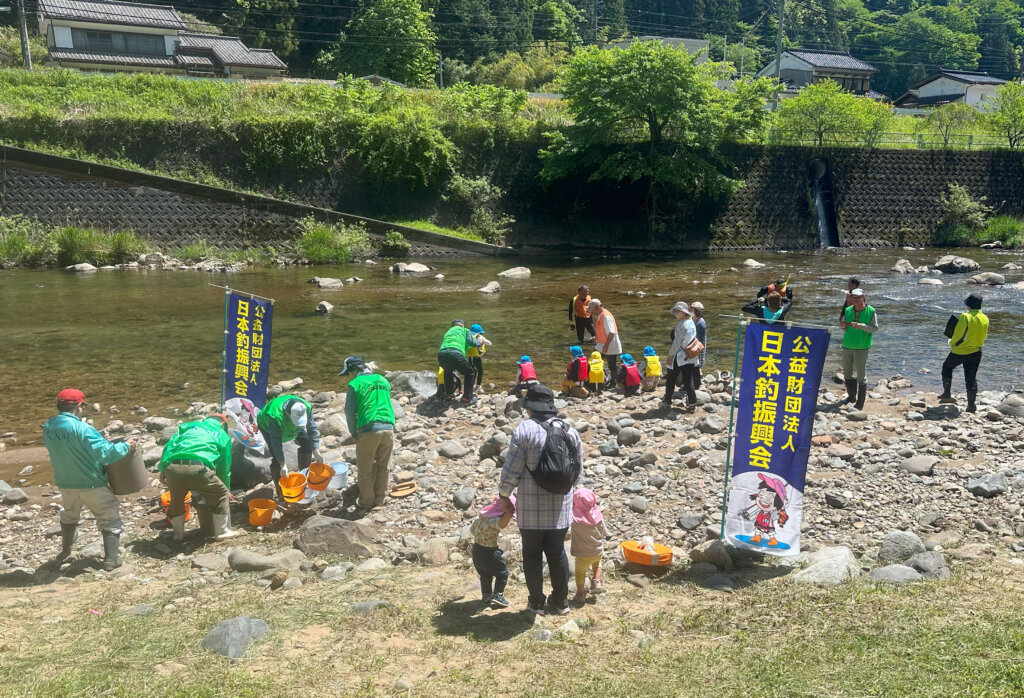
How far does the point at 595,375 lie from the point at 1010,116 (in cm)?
3866

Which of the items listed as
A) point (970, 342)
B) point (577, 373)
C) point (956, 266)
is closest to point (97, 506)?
point (577, 373)

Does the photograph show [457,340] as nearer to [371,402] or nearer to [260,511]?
[371,402]

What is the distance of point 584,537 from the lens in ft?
22.1

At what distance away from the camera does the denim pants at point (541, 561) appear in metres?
6.46

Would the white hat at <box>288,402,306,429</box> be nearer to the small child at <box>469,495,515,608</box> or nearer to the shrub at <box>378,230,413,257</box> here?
the small child at <box>469,495,515,608</box>

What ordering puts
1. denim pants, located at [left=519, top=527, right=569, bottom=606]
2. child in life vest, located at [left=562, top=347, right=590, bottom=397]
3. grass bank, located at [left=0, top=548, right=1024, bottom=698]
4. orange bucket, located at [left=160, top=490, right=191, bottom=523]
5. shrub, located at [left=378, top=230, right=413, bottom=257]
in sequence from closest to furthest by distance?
grass bank, located at [left=0, top=548, right=1024, bottom=698], denim pants, located at [left=519, top=527, right=569, bottom=606], orange bucket, located at [left=160, top=490, right=191, bottom=523], child in life vest, located at [left=562, top=347, right=590, bottom=397], shrub, located at [left=378, top=230, right=413, bottom=257]

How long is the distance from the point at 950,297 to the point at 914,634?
2113 centimetres

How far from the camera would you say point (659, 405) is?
12773 mm

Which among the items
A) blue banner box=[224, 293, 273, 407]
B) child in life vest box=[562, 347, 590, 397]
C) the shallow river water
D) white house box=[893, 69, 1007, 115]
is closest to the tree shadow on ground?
blue banner box=[224, 293, 273, 407]

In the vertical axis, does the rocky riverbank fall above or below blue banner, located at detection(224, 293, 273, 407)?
below

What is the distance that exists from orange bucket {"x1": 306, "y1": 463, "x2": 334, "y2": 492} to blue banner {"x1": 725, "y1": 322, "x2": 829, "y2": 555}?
4250 mm

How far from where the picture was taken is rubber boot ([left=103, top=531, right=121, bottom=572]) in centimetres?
781

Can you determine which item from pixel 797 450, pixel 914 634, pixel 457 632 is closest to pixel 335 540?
pixel 457 632

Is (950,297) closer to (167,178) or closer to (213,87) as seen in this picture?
(167,178)
